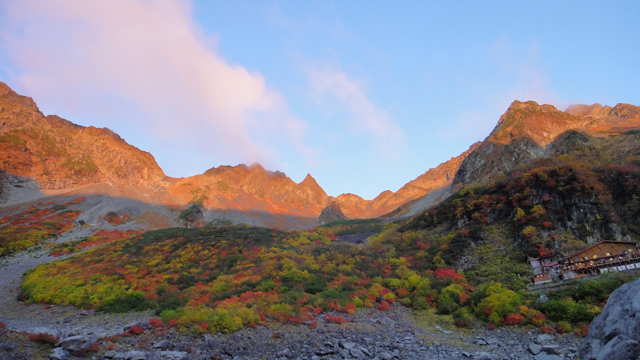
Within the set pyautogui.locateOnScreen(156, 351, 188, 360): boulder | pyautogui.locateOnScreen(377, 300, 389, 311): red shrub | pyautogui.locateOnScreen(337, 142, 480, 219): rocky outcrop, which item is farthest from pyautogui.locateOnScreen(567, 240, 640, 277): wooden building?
pyautogui.locateOnScreen(337, 142, 480, 219): rocky outcrop

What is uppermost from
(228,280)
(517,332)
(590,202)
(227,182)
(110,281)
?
(227,182)

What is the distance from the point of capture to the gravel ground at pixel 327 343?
11.8 m

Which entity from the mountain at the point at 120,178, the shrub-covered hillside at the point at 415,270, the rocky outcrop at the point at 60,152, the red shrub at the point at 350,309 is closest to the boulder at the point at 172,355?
the shrub-covered hillside at the point at 415,270

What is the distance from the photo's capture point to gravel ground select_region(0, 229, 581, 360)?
11812 mm

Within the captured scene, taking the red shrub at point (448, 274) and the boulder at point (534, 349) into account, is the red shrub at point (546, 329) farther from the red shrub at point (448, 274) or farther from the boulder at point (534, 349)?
the red shrub at point (448, 274)

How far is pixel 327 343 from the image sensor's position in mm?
13789

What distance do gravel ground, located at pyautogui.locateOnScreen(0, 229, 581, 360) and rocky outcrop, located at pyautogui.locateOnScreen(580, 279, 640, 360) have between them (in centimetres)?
201

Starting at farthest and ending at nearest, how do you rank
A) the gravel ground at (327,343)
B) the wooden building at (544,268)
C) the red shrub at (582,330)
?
the wooden building at (544,268)
the red shrub at (582,330)
the gravel ground at (327,343)

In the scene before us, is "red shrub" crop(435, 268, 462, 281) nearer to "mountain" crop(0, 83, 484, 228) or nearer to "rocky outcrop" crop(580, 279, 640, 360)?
"rocky outcrop" crop(580, 279, 640, 360)

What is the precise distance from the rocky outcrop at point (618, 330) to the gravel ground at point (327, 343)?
6.58ft

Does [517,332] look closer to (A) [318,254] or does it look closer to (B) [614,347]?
(B) [614,347]

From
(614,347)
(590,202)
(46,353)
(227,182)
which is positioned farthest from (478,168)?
(227,182)

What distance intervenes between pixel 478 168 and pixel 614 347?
69443 millimetres

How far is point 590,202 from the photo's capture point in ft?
77.9
